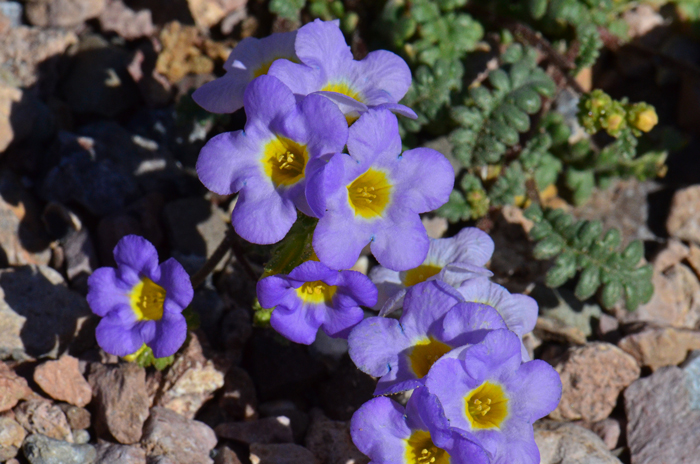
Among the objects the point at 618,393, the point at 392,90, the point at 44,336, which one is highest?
the point at 392,90

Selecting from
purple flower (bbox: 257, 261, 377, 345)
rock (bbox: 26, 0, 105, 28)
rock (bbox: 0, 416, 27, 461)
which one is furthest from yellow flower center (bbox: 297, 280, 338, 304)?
rock (bbox: 26, 0, 105, 28)

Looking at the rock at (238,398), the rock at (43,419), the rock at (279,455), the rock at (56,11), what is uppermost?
the rock at (56,11)

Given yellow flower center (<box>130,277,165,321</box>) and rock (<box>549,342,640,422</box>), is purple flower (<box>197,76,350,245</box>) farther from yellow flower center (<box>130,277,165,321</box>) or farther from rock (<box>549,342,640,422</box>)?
rock (<box>549,342,640,422</box>)

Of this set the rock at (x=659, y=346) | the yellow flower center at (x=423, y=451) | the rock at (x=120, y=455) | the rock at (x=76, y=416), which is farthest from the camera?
the rock at (x=659, y=346)

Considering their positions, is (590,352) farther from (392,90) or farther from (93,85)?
(93,85)

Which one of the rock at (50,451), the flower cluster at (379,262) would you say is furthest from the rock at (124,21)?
the rock at (50,451)

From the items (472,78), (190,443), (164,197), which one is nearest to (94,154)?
(164,197)

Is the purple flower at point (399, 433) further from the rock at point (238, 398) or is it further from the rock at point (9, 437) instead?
the rock at point (9, 437)
